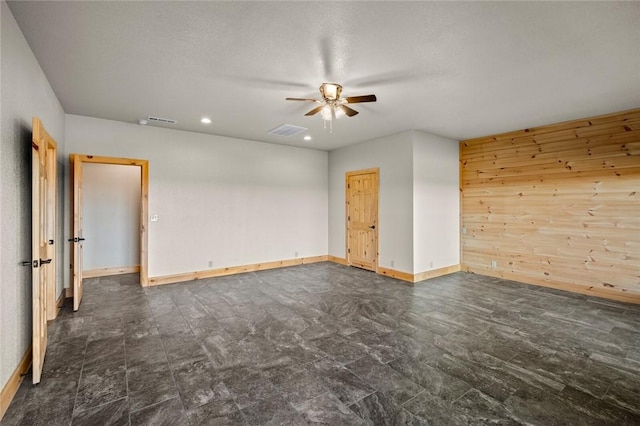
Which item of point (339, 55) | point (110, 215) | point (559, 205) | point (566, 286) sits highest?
point (339, 55)

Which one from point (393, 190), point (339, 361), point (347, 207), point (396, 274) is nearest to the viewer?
point (339, 361)

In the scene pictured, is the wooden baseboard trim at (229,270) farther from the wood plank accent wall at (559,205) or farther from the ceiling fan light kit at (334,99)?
the ceiling fan light kit at (334,99)

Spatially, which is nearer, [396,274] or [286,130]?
[286,130]

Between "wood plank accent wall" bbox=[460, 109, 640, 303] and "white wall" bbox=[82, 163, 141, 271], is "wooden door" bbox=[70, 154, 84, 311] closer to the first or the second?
"white wall" bbox=[82, 163, 141, 271]

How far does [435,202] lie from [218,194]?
4450 millimetres

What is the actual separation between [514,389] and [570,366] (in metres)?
0.81

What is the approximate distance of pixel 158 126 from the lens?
5371 millimetres

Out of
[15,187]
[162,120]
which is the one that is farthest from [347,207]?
[15,187]

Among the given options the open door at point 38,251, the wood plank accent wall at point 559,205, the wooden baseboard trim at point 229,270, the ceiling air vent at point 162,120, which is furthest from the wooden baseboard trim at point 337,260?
the open door at point 38,251

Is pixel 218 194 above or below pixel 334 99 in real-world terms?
below

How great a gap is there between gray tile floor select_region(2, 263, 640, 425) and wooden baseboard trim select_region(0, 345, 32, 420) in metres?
0.06

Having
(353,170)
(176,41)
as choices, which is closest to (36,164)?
(176,41)

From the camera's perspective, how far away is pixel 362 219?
6.74m

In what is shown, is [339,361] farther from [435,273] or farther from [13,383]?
[435,273]
